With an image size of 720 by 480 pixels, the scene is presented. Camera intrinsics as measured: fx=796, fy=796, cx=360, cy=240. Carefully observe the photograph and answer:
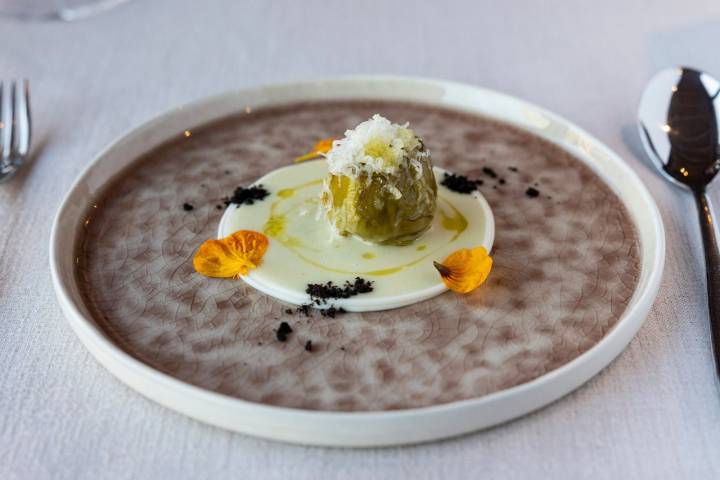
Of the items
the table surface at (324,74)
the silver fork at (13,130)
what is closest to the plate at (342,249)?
the table surface at (324,74)

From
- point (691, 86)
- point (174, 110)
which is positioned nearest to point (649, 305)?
point (691, 86)

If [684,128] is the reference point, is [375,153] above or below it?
above

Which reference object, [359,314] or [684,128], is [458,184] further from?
[684,128]

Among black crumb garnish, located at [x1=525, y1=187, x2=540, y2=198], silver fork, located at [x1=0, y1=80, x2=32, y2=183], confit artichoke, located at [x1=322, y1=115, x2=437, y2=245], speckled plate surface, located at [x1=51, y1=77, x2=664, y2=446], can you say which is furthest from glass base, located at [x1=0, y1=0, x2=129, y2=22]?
black crumb garnish, located at [x1=525, y1=187, x2=540, y2=198]

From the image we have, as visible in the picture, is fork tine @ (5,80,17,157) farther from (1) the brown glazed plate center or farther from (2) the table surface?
(1) the brown glazed plate center

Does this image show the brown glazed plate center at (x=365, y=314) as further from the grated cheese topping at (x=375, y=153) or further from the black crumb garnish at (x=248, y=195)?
the grated cheese topping at (x=375, y=153)

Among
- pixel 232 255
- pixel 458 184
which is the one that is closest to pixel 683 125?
pixel 458 184
